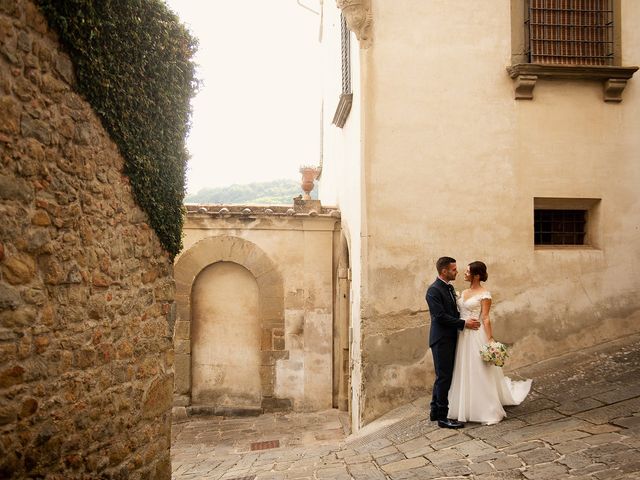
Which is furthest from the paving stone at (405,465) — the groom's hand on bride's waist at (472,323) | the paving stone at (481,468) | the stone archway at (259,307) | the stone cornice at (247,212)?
the stone cornice at (247,212)

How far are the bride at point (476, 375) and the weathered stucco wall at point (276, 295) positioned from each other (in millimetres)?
5048

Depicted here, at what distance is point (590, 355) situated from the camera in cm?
768

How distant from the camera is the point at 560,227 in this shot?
8461mm

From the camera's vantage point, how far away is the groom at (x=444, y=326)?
249 inches

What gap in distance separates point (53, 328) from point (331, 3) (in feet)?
34.7

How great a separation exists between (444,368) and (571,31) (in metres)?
5.28

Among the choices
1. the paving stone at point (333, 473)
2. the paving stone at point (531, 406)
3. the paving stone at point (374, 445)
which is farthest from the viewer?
the paving stone at point (374, 445)

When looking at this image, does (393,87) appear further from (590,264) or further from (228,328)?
(228,328)

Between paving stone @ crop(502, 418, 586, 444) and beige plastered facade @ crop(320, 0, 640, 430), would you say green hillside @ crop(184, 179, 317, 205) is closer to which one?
beige plastered facade @ crop(320, 0, 640, 430)

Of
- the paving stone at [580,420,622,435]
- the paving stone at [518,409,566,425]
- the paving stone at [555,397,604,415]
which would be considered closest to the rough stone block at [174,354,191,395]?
the paving stone at [518,409,566,425]

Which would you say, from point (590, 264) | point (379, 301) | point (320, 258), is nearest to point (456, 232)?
point (379, 301)

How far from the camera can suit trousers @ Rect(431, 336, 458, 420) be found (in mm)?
6402

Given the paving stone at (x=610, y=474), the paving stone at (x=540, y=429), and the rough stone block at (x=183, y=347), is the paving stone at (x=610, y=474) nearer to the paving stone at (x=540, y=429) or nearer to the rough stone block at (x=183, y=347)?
the paving stone at (x=540, y=429)

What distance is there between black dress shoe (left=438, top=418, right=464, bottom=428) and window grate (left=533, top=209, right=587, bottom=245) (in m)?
3.28
